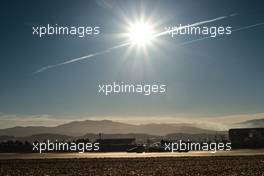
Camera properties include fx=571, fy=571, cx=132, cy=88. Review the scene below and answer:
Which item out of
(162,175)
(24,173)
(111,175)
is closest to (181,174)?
(162,175)

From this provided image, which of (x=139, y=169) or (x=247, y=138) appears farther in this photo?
(x=247, y=138)

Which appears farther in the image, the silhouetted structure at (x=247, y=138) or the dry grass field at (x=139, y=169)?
the silhouetted structure at (x=247, y=138)

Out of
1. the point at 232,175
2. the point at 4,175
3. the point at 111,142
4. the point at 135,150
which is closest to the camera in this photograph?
the point at 232,175

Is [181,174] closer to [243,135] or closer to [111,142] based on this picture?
[243,135]

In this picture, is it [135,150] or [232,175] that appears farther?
[135,150]

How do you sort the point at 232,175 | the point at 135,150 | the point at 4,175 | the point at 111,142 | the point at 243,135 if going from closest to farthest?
the point at 232,175, the point at 4,175, the point at 243,135, the point at 135,150, the point at 111,142

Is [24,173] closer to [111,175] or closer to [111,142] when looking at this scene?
[111,175]

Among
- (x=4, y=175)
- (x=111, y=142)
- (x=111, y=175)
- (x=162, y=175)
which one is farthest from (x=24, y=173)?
(x=111, y=142)
